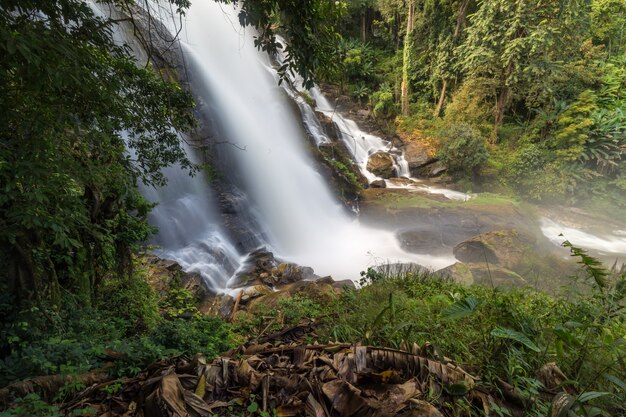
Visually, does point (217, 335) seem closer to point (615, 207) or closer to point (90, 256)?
point (90, 256)

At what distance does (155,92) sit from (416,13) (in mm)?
17128

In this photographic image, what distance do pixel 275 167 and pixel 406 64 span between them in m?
10.1

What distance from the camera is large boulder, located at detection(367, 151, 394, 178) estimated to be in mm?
14062

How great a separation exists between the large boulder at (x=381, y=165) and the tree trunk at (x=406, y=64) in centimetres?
429

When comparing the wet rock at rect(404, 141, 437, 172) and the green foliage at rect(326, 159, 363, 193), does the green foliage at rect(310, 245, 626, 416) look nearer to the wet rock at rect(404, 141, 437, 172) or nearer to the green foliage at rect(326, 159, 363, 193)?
the green foliage at rect(326, 159, 363, 193)

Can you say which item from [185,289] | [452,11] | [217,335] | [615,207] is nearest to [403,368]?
[217,335]

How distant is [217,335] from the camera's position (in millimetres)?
3213

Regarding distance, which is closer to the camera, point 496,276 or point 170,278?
point 170,278

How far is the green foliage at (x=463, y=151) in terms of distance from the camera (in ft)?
43.2

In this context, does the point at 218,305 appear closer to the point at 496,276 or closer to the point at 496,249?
the point at 496,276

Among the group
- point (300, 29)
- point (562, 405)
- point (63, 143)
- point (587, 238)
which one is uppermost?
point (300, 29)

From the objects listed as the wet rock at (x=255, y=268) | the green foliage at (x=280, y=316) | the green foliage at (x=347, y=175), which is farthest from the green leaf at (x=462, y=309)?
the green foliage at (x=347, y=175)

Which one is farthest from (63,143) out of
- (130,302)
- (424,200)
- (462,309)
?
(424,200)

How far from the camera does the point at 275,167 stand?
11.9 meters
